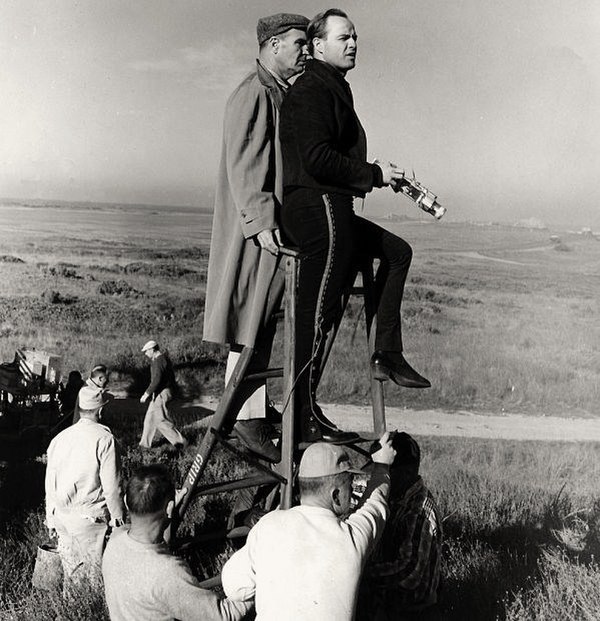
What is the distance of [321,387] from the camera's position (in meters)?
15.8

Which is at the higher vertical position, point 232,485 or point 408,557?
point 232,485

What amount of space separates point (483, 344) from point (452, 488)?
1347cm

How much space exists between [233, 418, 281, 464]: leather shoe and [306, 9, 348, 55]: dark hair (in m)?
1.88

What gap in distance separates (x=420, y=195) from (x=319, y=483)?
135 centimetres

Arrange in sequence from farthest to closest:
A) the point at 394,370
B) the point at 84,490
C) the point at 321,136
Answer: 1. the point at 84,490
2. the point at 394,370
3. the point at 321,136

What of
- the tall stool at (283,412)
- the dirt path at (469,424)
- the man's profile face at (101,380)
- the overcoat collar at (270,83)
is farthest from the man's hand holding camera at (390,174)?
the dirt path at (469,424)

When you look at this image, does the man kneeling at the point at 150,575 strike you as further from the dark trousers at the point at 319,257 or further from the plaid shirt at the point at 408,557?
the dark trousers at the point at 319,257

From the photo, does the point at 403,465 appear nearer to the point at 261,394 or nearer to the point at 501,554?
the point at 261,394

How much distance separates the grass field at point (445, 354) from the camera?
4738mm

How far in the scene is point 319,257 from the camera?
130 inches

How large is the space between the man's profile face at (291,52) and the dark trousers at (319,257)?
0.65 metres

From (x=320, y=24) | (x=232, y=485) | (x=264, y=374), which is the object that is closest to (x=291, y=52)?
(x=320, y=24)

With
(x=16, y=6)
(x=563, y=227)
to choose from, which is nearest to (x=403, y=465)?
(x=16, y=6)

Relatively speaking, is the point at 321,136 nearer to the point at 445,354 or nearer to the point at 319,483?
the point at 319,483
